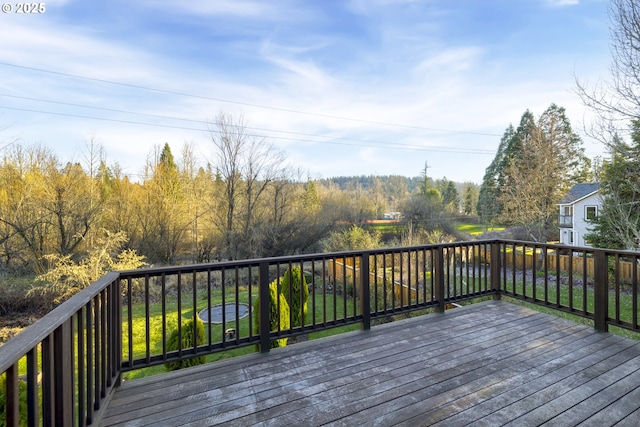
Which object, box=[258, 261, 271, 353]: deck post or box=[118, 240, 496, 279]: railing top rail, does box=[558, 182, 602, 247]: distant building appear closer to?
box=[118, 240, 496, 279]: railing top rail

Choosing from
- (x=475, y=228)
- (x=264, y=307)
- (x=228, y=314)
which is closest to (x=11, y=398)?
(x=264, y=307)

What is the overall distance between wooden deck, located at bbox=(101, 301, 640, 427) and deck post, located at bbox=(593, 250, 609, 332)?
0.41ft

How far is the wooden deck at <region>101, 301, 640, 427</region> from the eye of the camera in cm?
183

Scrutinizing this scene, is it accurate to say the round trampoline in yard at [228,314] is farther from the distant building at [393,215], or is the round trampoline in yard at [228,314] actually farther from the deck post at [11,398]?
the distant building at [393,215]

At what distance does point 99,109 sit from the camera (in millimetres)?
10500

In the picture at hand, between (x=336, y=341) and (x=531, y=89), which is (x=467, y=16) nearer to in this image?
(x=531, y=89)

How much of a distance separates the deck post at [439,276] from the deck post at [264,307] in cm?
205

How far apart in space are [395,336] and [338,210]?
13337 millimetres

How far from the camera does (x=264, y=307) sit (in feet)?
9.06

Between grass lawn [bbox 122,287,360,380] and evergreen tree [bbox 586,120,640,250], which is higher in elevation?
evergreen tree [bbox 586,120,640,250]

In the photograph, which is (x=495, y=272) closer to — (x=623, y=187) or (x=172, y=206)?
(x=623, y=187)

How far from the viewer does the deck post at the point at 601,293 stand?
122 inches

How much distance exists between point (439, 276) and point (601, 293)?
1530 millimetres

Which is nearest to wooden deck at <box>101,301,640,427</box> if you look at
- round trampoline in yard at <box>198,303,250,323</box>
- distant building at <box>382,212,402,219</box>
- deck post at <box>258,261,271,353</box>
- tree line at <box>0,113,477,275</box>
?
deck post at <box>258,261,271,353</box>
